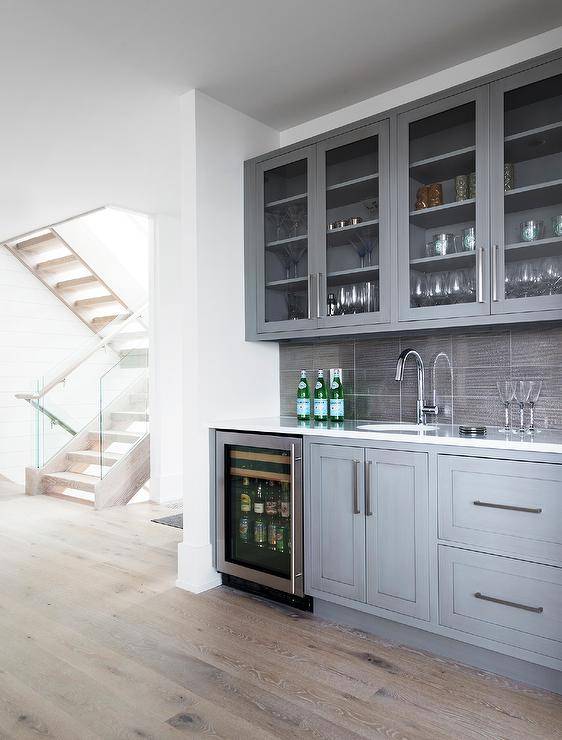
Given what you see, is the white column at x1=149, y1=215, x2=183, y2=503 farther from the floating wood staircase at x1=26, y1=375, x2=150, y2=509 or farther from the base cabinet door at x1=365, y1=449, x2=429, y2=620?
the base cabinet door at x1=365, y1=449, x2=429, y2=620

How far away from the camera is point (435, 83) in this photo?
9.35ft

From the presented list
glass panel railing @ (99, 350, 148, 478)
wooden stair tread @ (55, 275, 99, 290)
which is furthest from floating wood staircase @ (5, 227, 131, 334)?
glass panel railing @ (99, 350, 148, 478)

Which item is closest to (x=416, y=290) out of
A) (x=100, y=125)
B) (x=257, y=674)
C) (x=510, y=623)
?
(x=510, y=623)

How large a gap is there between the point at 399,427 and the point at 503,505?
2.58 feet

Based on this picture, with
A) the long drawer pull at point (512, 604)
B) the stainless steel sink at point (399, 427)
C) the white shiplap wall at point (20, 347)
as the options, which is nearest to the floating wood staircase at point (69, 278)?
the white shiplap wall at point (20, 347)

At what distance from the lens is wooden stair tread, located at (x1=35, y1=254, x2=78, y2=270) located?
21.0ft

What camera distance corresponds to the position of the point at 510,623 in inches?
79.2

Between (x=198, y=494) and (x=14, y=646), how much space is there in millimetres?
1044

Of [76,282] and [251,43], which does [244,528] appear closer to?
[251,43]

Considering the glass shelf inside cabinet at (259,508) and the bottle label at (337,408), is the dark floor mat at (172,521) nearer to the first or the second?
the glass shelf inside cabinet at (259,508)

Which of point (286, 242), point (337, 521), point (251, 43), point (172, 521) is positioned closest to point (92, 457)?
point (172, 521)

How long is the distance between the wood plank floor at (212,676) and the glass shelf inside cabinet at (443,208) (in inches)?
59.5

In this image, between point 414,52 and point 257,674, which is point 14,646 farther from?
point 414,52

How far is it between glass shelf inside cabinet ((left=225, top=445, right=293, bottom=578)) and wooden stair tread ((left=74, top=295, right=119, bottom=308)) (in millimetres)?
4328
